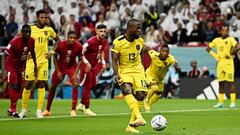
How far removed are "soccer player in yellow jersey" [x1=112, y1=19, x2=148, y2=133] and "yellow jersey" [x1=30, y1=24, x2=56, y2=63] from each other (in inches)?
194

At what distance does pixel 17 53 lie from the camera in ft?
68.4

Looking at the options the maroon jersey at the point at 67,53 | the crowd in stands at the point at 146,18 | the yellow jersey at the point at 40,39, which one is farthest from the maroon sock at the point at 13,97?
the crowd in stands at the point at 146,18

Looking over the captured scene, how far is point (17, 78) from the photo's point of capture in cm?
2097

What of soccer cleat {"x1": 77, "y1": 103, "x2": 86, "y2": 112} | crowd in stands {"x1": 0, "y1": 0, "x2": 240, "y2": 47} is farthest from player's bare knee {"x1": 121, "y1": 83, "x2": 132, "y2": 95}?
crowd in stands {"x1": 0, "y1": 0, "x2": 240, "y2": 47}

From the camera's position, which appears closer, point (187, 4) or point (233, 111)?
point (233, 111)

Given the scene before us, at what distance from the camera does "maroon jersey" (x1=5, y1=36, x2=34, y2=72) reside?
20.6 m

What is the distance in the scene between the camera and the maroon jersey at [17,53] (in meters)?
20.6

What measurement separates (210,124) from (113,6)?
19.6 meters

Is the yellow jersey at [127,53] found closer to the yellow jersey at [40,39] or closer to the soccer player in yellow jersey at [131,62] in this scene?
the soccer player in yellow jersey at [131,62]

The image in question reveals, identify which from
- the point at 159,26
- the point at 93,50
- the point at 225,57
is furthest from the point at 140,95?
the point at 159,26

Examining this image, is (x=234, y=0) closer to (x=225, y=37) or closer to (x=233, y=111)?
(x=225, y=37)

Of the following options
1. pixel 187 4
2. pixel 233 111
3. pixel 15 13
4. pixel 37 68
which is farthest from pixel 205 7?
pixel 37 68

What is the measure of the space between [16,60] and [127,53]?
4878mm

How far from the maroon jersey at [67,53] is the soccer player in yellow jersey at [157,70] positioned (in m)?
2.71
